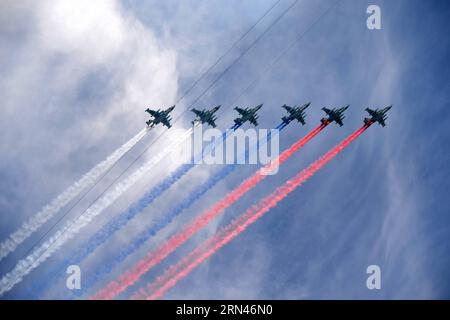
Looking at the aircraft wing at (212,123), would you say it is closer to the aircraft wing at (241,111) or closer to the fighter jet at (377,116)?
the aircraft wing at (241,111)

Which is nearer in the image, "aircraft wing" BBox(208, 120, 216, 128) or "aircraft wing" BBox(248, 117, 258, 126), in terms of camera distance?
"aircraft wing" BBox(208, 120, 216, 128)

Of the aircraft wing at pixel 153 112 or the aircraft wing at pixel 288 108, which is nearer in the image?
the aircraft wing at pixel 153 112

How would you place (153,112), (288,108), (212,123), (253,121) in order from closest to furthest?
(153,112) → (288,108) → (212,123) → (253,121)

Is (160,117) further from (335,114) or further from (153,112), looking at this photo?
(335,114)

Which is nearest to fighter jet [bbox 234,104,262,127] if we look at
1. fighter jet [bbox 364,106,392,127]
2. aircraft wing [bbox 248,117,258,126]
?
aircraft wing [bbox 248,117,258,126]

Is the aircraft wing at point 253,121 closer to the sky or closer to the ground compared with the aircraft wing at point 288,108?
closer to the ground

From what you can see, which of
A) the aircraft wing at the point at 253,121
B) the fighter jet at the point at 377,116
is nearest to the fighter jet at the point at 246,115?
the aircraft wing at the point at 253,121

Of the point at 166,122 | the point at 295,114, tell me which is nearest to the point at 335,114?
the point at 295,114

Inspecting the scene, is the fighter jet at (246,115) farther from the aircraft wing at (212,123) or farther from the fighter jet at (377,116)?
the fighter jet at (377,116)

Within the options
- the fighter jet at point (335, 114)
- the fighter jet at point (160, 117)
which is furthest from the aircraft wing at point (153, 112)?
the fighter jet at point (335, 114)

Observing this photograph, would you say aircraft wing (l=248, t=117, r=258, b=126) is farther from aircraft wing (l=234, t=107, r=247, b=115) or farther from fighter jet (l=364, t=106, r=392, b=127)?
fighter jet (l=364, t=106, r=392, b=127)

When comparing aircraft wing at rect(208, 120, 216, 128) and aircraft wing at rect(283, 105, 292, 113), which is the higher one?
aircraft wing at rect(283, 105, 292, 113)
